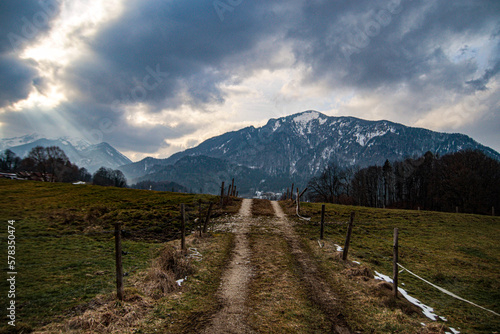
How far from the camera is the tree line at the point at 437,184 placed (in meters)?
52.8

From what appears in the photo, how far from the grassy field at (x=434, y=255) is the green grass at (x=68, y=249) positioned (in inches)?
397

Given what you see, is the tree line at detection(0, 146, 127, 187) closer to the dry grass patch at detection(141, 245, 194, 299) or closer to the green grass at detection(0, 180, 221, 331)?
the green grass at detection(0, 180, 221, 331)

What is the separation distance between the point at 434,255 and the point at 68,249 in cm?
2458

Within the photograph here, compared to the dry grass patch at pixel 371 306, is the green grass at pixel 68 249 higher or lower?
higher

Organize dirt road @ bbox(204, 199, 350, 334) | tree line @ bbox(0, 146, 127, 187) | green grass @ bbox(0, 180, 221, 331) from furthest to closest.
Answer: tree line @ bbox(0, 146, 127, 187), green grass @ bbox(0, 180, 221, 331), dirt road @ bbox(204, 199, 350, 334)

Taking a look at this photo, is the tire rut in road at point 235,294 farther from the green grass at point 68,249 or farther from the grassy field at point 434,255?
the green grass at point 68,249

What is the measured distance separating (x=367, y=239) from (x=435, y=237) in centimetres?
837

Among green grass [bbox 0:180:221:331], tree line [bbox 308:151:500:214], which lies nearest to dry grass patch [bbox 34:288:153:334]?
green grass [bbox 0:180:221:331]

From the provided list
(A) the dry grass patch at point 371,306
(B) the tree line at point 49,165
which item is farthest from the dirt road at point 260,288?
(B) the tree line at point 49,165

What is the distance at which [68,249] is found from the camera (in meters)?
13.9

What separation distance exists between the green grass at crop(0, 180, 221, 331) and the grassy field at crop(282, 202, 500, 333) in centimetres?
1009

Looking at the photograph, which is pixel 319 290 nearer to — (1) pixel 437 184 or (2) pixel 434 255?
(2) pixel 434 255

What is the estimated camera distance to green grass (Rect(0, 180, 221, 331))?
780cm

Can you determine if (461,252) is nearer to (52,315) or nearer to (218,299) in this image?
(218,299)
